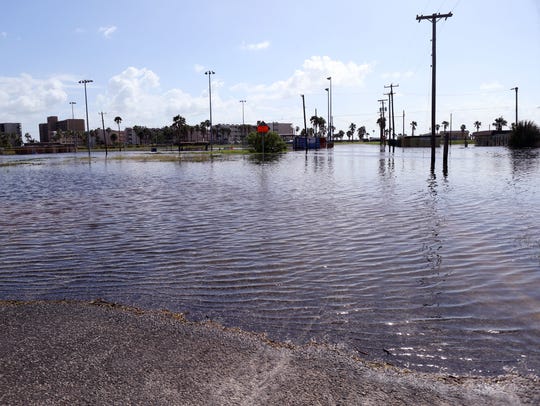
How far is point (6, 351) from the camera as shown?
14.4 feet

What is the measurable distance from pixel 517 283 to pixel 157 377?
508cm

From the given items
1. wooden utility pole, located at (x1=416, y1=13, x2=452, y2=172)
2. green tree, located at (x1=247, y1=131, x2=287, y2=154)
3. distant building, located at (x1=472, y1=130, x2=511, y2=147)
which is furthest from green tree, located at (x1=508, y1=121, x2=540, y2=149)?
wooden utility pole, located at (x1=416, y1=13, x2=452, y2=172)

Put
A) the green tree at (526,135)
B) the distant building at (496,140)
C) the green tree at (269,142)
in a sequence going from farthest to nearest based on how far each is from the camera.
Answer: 1. the distant building at (496,140)
2. the green tree at (526,135)
3. the green tree at (269,142)

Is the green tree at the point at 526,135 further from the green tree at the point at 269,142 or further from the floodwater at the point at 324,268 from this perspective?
the floodwater at the point at 324,268

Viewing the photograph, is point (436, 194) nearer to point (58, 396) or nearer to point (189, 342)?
point (189, 342)

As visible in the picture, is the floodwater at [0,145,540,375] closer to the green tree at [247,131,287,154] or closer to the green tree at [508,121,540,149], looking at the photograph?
the green tree at [247,131,287,154]

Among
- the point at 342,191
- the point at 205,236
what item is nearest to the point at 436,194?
the point at 342,191

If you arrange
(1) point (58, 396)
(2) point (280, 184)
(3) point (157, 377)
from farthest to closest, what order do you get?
(2) point (280, 184) → (3) point (157, 377) → (1) point (58, 396)

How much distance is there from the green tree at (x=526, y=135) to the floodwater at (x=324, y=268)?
65719 millimetres

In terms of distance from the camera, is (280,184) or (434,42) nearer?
(280,184)

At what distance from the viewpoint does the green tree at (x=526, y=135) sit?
235 feet

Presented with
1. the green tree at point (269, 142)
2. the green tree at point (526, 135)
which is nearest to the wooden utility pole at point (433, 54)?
the green tree at point (269, 142)

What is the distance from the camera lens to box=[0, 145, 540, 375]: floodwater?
4824 mm

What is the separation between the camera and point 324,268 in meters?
7.43
